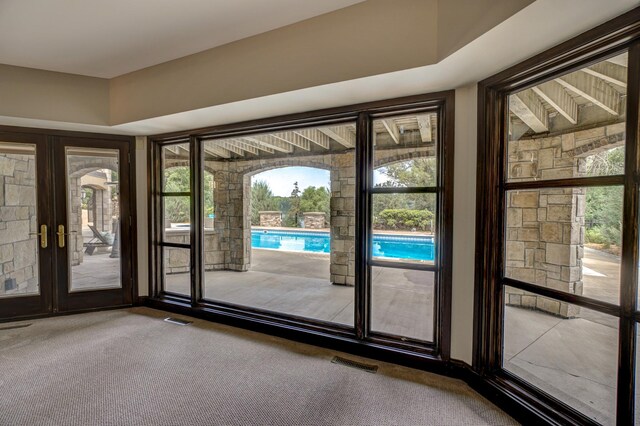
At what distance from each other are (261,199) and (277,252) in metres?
3.44

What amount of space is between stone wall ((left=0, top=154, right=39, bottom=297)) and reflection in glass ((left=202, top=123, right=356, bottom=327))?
2057mm

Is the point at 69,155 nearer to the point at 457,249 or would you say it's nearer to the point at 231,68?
the point at 231,68

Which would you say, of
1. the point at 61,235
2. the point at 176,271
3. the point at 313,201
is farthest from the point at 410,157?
the point at 313,201

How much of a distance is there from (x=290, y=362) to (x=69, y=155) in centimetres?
362

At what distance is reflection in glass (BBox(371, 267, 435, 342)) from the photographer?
10.2 ft

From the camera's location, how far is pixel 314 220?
1105 cm

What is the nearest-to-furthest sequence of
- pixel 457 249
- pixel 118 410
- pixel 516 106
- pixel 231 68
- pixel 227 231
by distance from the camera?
pixel 118 410 < pixel 516 106 < pixel 457 249 < pixel 231 68 < pixel 227 231

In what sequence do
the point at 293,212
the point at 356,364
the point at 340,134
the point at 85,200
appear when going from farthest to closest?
the point at 293,212 < the point at 340,134 < the point at 85,200 < the point at 356,364

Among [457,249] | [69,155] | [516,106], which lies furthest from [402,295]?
[69,155]

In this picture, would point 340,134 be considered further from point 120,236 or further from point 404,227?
point 120,236

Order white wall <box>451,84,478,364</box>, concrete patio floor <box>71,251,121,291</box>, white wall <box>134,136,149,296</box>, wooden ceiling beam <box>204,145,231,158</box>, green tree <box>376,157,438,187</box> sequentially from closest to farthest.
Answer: white wall <box>451,84,478,364</box>, green tree <box>376,157,438,187</box>, concrete patio floor <box>71,251,121,291</box>, white wall <box>134,136,149,296</box>, wooden ceiling beam <box>204,145,231,158</box>

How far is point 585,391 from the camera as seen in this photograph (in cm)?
201

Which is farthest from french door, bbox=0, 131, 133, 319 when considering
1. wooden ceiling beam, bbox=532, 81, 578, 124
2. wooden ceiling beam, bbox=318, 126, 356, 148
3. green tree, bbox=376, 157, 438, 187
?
wooden ceiling beam, bbox=532, 81, 578, 124

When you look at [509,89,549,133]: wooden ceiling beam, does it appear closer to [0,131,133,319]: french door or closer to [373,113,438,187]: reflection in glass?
[373,113,438,187]: reflection in glass
